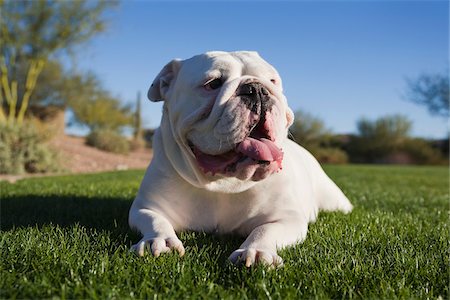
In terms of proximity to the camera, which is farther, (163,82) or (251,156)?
(163,82)

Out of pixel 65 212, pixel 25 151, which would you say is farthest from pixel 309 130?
pixel 65 212

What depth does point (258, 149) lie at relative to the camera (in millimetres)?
2387

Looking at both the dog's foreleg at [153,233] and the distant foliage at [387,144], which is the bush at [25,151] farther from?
the distant foliage at [387,144]

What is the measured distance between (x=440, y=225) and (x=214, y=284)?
2.50m

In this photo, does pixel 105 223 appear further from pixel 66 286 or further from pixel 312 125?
pixel 312 125

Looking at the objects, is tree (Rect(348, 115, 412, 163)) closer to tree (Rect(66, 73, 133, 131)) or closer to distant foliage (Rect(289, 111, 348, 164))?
distant foliage (Rect(289, 111, 348, 164))

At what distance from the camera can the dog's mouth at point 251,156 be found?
2.39 meters

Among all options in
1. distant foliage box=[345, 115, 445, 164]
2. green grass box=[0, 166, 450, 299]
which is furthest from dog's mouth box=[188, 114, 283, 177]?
distant foliage box=[345, 115, 445, 164]

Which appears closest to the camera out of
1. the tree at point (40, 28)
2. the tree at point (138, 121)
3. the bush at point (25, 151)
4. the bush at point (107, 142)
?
the bush at point (25, 151)

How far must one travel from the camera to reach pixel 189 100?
2611 mm

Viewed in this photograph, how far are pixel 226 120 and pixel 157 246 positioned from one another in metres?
0.76

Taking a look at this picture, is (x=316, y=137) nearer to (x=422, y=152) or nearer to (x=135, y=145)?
(x=422, y=152)

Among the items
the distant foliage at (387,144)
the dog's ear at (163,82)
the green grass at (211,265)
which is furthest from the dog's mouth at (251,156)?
the distant foliage at (387,144)

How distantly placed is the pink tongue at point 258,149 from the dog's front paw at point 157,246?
2.02ft
